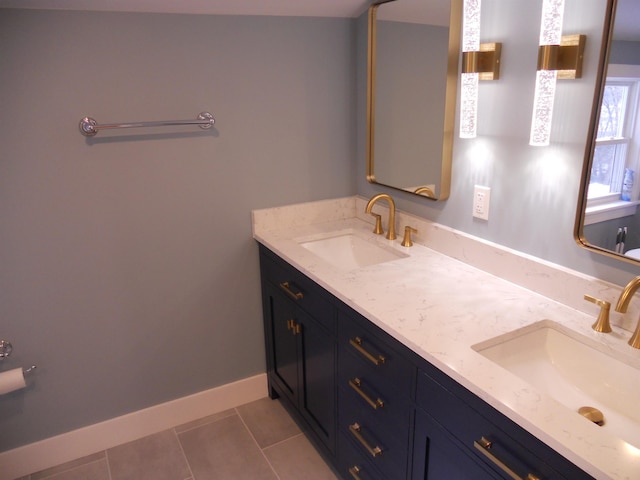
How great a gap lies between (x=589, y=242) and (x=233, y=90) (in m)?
1.45

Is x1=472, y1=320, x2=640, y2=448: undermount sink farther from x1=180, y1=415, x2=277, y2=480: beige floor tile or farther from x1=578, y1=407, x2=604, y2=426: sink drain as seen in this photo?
x1=180, y1=415, x2=277, y2=480: beige floor tile

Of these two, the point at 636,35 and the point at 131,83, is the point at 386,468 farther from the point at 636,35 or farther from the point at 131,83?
the point at 131,83

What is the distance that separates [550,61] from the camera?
136 centimetres

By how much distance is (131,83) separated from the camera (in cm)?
185

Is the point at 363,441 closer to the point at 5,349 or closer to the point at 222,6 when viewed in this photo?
the point at 5,349

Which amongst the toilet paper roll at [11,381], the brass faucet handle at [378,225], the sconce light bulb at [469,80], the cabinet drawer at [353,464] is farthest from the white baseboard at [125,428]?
the sconce light bulb at [469,80]

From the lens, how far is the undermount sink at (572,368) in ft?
3.90

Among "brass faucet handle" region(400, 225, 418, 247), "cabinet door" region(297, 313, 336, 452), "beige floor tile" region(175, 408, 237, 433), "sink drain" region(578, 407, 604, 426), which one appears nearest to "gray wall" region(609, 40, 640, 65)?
"sink drain" region(578, 407, 604, 426)

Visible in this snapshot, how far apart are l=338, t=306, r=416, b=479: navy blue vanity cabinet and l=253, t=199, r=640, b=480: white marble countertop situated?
91mm

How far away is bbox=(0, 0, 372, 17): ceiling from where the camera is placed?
5.43 ft

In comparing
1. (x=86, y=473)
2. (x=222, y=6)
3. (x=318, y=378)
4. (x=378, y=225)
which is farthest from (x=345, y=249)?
(x=86, y=473)

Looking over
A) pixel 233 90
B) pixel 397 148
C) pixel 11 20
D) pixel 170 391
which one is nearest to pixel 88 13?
pixel 11 20

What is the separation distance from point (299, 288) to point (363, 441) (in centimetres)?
61

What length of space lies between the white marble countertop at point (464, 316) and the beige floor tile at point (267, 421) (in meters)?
0.88
